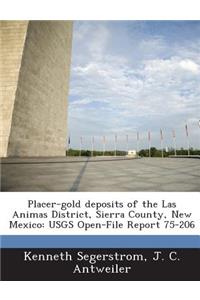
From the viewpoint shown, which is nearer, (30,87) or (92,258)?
(92,258)

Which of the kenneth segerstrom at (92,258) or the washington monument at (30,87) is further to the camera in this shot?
the washington monument at (30,87)

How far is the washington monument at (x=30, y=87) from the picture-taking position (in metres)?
11.3

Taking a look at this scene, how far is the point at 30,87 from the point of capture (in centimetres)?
1284

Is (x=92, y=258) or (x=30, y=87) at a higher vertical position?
(x=30, y=87)

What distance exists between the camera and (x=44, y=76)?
1511cm

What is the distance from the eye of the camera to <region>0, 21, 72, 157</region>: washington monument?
1130cm

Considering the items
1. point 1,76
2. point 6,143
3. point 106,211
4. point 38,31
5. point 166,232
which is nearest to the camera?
point 166,232

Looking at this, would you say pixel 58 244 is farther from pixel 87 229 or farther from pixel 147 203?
pixel 147 203

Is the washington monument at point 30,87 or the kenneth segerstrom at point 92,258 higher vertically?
the washington monument at point 30,87

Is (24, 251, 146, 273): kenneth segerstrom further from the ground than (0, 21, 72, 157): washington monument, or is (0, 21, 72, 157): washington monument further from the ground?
(0, 21, 72, 157): washington monument

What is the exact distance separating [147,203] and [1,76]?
438 inches

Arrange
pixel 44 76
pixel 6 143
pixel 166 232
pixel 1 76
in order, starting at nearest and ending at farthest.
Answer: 1. pixel 166 232
2. pixel 6 143
3. pixel 1 76
4. pixel 44 76

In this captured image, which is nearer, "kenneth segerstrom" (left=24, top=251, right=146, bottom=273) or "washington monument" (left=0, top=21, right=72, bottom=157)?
"kenneth segerstrom" (left=24, top=251, right=146, bottom=273)

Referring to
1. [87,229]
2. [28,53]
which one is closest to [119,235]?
[87,229]
